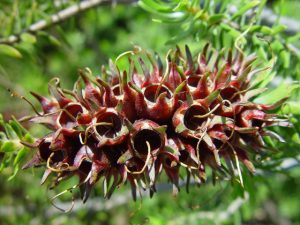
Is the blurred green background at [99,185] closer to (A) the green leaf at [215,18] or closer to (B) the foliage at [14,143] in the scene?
(B) the foliage at [14,143]

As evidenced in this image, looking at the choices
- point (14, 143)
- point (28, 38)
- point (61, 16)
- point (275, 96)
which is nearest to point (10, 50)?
point (28, 38)

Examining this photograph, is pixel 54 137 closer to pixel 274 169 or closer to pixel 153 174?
pixel 153 174

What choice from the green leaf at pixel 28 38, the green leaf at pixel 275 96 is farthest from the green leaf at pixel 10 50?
the green leaf at pixel 275 96

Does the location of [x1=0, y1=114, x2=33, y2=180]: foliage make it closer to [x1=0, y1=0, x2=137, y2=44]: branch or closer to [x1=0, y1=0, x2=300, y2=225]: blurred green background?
[x1=0, y1=0, x2=300, y2=225]: blurred green background

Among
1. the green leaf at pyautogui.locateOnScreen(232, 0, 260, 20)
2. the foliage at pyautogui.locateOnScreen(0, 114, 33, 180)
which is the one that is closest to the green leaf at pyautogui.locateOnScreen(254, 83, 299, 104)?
the green leaf at pyautogui.locateOnScreen(232, 0, 260, 20)

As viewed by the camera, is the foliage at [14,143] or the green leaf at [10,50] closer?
the foliage at [14,143]
